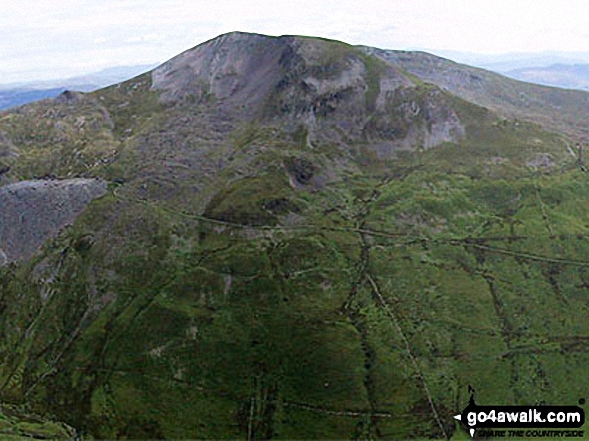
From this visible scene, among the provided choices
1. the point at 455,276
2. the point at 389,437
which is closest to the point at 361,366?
the point at 389,437

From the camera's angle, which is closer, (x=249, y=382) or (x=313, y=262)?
(x=249, y=382)

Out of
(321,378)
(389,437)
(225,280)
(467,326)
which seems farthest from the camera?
(225,280)

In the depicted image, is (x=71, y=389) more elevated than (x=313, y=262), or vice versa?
(x=313, y=262)

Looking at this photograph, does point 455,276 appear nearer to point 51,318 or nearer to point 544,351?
point 544,351

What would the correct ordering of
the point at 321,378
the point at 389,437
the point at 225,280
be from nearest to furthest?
1. the point at 389,437
2. the point at 321,378
3. the point at 225,280

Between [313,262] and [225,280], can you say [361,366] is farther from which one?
[225,280]

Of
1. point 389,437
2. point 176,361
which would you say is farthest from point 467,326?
point 176,361

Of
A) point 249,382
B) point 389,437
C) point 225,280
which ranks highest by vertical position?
point 225,280
